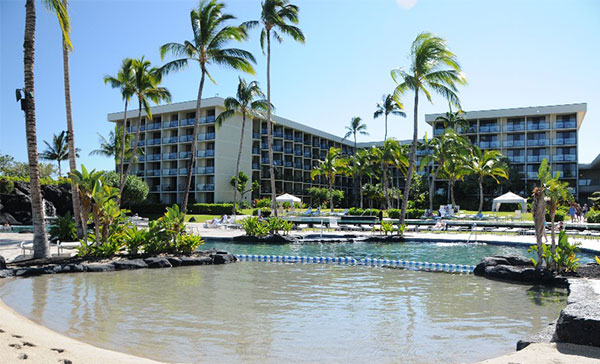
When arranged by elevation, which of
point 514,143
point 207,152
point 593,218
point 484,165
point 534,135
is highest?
point 534,135

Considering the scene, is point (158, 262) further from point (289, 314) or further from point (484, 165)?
point (484, 165)

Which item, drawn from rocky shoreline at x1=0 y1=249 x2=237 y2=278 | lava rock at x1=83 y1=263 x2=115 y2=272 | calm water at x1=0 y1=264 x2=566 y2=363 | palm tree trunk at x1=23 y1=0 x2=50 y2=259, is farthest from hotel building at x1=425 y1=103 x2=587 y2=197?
palm tree trunk at x1=23 y1=0 x2=50 y2=259

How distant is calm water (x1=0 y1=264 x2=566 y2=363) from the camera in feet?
17.2

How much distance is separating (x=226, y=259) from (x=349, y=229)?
11303 mm

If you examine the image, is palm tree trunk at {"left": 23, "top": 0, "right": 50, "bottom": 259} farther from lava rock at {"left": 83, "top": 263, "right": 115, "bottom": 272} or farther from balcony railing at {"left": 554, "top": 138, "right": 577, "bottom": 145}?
balcony railing at {"left": 554, "top": 138, "right": 577, "bottom": 145}

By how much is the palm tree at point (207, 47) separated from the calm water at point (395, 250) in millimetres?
6108

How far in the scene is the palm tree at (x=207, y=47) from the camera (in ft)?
70.0

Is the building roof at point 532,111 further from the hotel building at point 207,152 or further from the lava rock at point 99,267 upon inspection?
the lava rock at point 99,267

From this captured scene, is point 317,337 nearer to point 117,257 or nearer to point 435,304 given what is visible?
point 435,304

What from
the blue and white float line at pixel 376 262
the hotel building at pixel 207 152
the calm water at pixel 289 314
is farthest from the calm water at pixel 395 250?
the hotel building at pixel 207 152

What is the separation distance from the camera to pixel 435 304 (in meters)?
7.76

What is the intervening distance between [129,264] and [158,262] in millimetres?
755

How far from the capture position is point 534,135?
54.0 m

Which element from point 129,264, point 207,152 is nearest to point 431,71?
point 129,264
